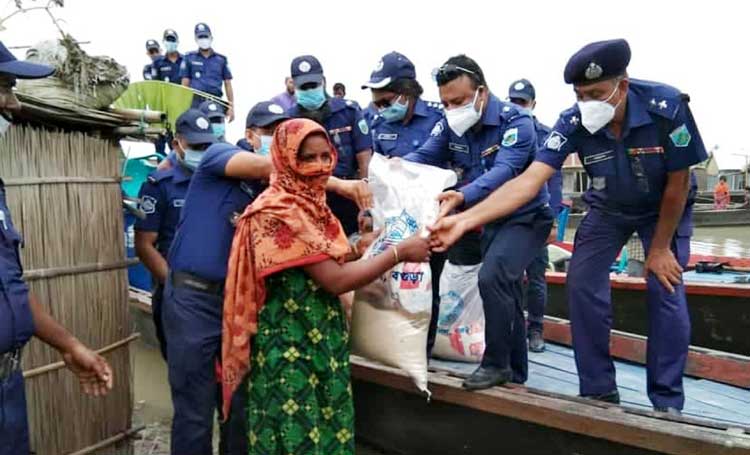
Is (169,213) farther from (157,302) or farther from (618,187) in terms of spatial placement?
(618,187)

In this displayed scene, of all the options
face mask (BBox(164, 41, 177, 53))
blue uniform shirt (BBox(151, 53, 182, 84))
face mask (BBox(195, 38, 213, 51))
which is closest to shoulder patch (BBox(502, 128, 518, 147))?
face mask (BBox(195, 38, 213, 51))

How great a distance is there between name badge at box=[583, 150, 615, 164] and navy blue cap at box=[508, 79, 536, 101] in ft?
9.48

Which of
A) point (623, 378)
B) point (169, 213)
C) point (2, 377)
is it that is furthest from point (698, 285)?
point (2, 377)

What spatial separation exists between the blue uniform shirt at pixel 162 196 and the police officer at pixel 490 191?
1343 millimetres

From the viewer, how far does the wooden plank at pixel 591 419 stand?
2312mm

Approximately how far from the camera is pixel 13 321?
2.07 m

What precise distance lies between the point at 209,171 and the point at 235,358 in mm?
745

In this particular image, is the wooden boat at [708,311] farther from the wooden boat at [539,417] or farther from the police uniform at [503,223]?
the police uniform at [503,223]

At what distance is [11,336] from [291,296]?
856mm

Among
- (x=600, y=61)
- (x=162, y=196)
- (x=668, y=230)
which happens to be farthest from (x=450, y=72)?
(x=162, y=196)

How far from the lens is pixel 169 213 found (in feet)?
11.3

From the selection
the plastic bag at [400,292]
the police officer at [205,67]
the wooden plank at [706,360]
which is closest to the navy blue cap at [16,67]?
the plastic bag at [400,292]

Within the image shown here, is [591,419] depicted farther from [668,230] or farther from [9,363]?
[9,363]

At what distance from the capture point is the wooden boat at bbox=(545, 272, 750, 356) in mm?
4898
